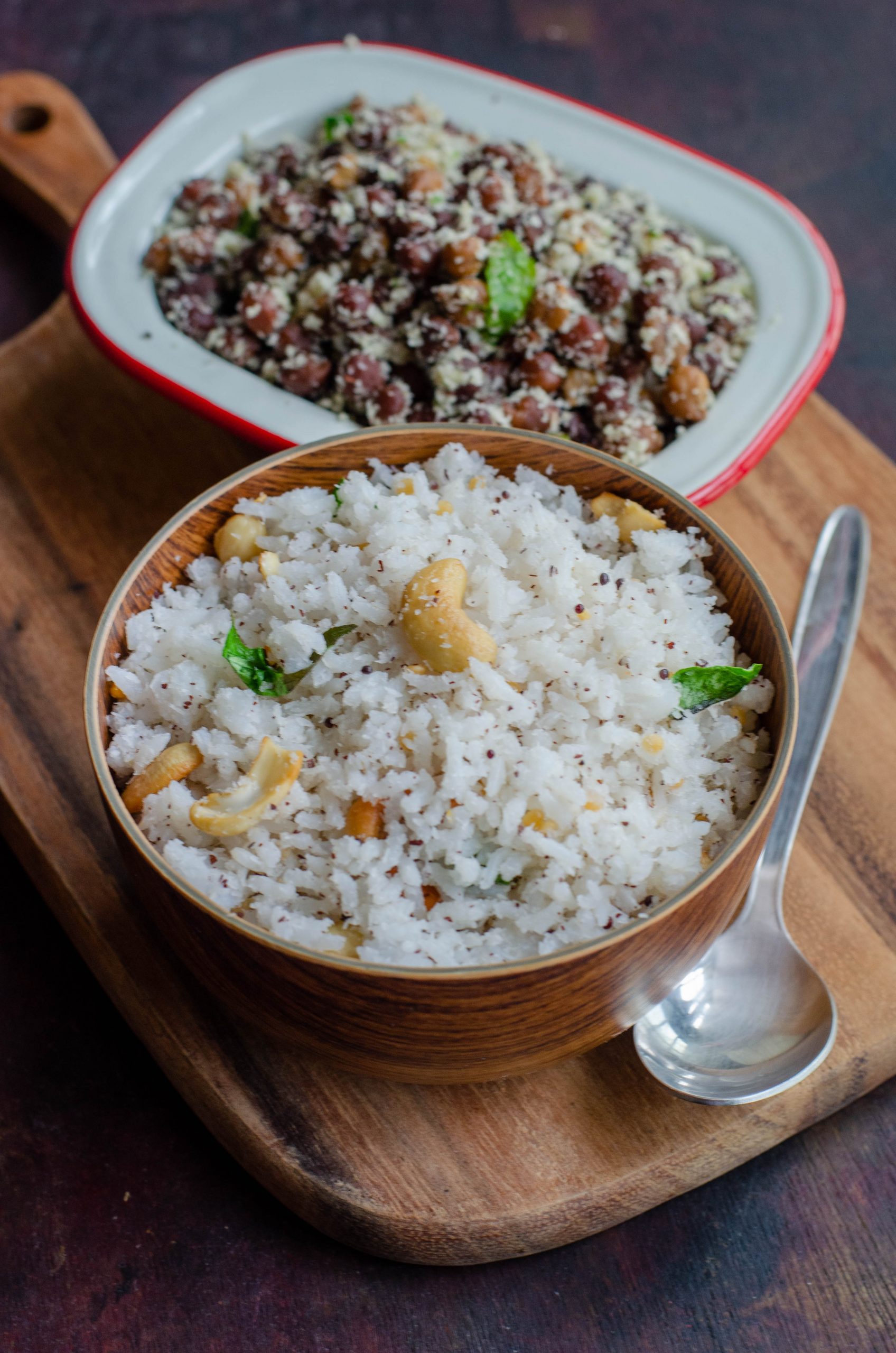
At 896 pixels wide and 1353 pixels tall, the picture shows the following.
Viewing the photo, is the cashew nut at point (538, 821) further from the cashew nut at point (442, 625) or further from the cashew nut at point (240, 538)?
the cashew nut at point (240, 538)

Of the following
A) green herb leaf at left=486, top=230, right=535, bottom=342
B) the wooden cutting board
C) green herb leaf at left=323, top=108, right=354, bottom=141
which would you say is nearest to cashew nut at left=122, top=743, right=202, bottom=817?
the wooden cutting board

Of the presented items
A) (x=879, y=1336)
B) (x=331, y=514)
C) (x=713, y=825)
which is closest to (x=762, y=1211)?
(x=879, y=1336)

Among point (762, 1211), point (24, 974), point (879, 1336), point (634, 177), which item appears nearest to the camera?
point (879, 1336)

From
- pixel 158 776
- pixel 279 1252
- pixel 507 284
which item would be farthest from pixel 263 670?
pixel 507 284

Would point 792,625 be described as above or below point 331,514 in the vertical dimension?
below

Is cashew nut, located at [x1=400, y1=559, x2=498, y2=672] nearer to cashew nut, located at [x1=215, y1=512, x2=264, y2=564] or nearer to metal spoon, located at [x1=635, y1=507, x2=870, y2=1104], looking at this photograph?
cashew nut, located at [x1=215, y1=512, x2=264, y2=564]

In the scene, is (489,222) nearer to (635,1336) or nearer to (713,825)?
(713,825)

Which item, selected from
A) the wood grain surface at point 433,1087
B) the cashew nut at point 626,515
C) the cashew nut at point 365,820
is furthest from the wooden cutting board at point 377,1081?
the cashew nut at point 626,515
